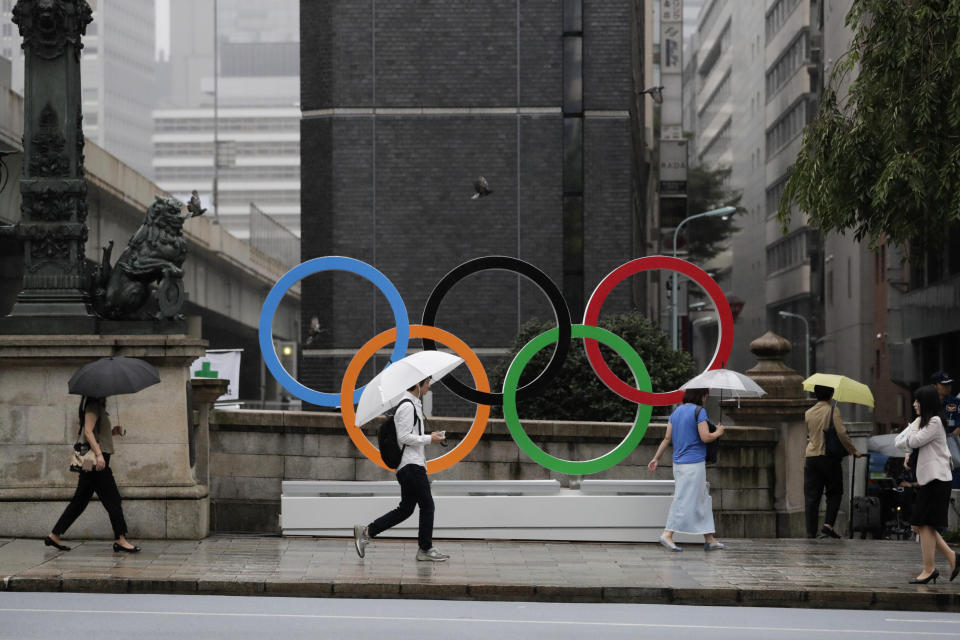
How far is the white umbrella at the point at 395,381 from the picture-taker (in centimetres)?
1360

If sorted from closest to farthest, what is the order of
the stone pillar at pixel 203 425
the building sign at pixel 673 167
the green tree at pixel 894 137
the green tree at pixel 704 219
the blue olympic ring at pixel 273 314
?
the stone pillar at pixel 203 425 < the blue olympic ring at pixel 273 314 < the green tree at pixel 894 137 < the building sign at pixel 673 167 < the green tree at pixel 704 219

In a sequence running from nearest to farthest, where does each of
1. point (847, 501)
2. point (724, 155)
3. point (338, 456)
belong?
point (338, 456), point (847, 501), point (724, 155)

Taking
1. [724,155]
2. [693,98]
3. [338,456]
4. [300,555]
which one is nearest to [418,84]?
[338,456]

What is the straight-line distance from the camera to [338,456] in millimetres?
16703

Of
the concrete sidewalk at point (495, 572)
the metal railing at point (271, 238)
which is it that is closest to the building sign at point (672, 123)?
the metal railing at point (271, 238)

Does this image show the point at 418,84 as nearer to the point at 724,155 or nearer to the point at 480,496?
the point at 480,496

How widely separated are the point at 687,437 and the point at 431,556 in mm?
3136

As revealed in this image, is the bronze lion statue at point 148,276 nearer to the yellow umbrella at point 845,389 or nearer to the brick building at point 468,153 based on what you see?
the yellow umbrella at point 845,389

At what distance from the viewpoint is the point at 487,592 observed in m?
12.4

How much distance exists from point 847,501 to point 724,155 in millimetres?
94817

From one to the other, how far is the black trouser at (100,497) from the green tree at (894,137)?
975cm

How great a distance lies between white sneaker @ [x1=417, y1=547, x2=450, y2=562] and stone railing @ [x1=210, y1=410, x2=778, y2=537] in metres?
2.72

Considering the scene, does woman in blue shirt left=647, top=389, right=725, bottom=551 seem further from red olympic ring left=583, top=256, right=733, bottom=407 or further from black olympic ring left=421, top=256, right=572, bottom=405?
black olympic ring left=421, top=256, right=572, bottom=405

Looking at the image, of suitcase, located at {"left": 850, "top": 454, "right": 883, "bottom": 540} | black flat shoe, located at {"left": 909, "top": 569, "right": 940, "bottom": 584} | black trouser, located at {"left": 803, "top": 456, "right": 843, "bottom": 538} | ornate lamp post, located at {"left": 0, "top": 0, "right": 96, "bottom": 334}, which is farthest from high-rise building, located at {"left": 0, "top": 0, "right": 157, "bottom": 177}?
black flat shoe, located at {"left": 909, "top": 569, "right": 940, "bottom": 584}
